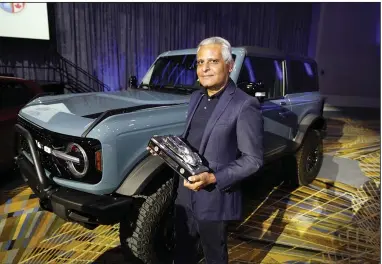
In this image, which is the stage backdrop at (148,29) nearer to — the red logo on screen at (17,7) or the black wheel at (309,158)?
the red logo on screen at (17,7)

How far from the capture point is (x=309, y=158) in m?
3.74

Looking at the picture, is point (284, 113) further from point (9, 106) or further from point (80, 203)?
point (9, 106)

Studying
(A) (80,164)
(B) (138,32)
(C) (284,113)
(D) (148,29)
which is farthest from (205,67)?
(D) (148,29)

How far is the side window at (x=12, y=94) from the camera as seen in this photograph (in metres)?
3.57

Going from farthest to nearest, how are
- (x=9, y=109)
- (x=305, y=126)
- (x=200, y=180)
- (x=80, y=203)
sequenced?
(x=9, y=109)
(x=305, y=126)
(x=80, y=203)
(x=200, y=180)

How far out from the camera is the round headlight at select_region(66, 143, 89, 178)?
1.74 metres

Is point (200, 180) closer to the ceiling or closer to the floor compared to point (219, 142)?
closer to the floor

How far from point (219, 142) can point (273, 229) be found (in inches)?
68.5

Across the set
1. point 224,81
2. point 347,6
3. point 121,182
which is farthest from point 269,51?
point 347,6

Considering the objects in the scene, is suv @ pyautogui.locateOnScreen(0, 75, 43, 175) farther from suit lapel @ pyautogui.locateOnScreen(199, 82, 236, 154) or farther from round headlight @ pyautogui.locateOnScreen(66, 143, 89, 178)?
suit lapel @ pyautogui.locateOnScreen(199, 82, 236, 154)

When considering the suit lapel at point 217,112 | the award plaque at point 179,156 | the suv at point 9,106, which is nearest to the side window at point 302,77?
the suit lapel at point 217,112

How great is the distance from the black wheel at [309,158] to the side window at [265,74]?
838 mm

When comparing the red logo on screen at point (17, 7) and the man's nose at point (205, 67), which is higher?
the red logo on screen at point (17, 7)

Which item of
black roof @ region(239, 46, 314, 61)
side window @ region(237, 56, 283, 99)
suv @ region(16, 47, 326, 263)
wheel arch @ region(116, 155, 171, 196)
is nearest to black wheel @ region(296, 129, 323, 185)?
side window @ region(237, 56, 283, 99)
